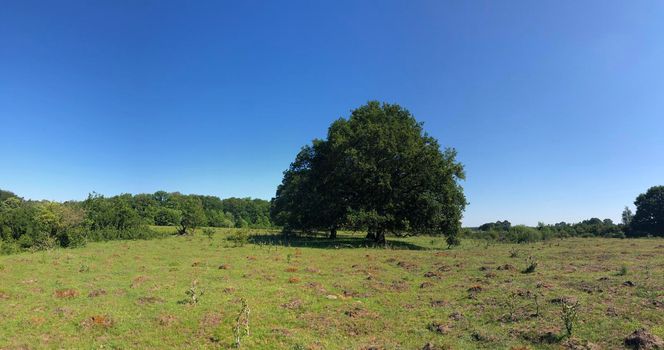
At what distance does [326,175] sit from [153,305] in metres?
32.7

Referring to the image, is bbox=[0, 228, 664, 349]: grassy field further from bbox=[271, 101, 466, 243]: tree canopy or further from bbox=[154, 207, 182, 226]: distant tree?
bbox=[154, 207, 182, 226]: distant tree

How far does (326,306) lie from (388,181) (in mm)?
25521

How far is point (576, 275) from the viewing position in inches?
677

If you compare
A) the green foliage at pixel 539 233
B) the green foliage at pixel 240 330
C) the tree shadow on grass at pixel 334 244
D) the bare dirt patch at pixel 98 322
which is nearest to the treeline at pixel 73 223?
the tree shadow on grass at pixel 334 244

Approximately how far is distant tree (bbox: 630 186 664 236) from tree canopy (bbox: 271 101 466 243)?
→ 56327 millimetres

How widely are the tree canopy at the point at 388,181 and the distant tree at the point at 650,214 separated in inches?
2218

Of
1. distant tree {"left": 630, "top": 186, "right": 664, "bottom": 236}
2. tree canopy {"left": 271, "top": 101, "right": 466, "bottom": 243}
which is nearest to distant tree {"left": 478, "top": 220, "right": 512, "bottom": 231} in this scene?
distant tree {"left": 630, "top": 186, "right": 664, "bottom": 236}

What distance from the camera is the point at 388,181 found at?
37562mm

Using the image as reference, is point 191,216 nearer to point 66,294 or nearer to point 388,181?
point 388,181

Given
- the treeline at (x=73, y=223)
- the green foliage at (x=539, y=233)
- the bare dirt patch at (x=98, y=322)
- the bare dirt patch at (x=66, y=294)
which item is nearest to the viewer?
the bare dirt patch at (x=98, y=322)

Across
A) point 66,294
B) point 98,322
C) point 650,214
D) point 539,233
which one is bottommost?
point 98,322

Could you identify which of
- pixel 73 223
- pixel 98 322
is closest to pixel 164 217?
pixel 73 223

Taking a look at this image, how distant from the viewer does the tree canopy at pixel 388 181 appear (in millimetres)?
37938

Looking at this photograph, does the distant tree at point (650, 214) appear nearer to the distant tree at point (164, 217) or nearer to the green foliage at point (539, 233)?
the green foliage at point (539, 233)
